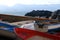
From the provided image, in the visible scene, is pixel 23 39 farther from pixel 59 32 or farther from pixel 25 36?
pixel 59 32

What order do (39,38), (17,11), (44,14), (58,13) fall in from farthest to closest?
1. (17,11)
2. (44,14)
3. (58,13)
4. (39,38)

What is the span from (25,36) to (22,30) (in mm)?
78

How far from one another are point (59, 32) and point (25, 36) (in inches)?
16.1

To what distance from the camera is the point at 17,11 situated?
4508 millimetres

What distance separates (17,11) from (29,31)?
2609mm

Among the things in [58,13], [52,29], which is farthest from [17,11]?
[52,29]

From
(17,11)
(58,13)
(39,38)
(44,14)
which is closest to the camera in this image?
(39,38)

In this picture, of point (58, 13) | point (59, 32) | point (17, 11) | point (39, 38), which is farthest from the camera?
point (17, 11)

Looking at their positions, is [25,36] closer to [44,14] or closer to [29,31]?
[29,31]

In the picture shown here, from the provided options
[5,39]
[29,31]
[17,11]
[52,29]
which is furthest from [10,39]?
[17,11]

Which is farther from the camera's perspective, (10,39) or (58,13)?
(58,13)

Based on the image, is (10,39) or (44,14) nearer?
(10,39)

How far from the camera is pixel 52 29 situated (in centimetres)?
224

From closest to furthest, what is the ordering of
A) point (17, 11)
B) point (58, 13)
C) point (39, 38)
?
1. point (39, 38)
2. point (58, 13)
3. point (17, 11)
